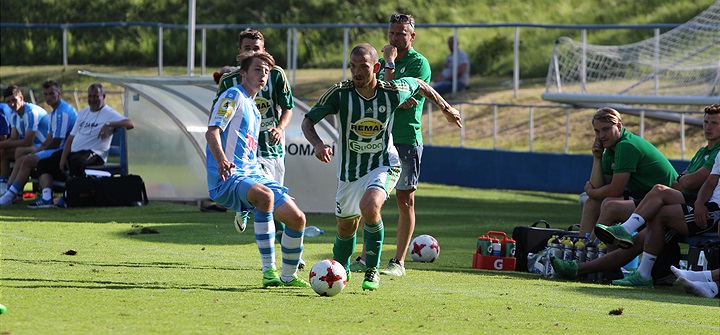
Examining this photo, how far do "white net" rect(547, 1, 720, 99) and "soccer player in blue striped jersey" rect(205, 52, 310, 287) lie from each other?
1406 centimetres

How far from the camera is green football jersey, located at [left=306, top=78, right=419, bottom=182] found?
9.38 m

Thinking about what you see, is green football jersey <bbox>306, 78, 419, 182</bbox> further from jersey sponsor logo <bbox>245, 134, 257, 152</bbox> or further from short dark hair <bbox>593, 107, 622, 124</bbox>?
short dark hair <bbox>593, 107, 622, 124</bbox>

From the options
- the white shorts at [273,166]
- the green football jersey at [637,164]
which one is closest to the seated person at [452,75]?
the green football jersey at [637,164]

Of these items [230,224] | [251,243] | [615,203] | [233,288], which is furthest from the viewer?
[230,224]

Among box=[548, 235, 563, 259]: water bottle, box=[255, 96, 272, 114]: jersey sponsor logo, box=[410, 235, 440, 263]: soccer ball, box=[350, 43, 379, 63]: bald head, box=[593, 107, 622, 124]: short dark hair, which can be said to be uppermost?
box=[350, 43, 379, 63]: bald head

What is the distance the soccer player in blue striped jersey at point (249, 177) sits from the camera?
29.5 ft

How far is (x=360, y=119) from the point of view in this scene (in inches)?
369

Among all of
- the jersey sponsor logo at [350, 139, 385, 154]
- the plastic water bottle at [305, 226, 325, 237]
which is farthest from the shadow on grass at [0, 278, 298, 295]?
the plastic water bottle at [305, 226, 325, 237]

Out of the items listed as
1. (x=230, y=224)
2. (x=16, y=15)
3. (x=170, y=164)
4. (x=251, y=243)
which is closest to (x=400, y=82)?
(x=251, y=243)

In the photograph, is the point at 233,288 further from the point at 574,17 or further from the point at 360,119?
the point at 574,17

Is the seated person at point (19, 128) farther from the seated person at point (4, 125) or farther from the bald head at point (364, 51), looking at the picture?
the bald head at point (364, 51)

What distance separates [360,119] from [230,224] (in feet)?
19.8

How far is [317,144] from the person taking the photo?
909 cm

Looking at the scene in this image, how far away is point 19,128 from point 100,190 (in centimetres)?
266
